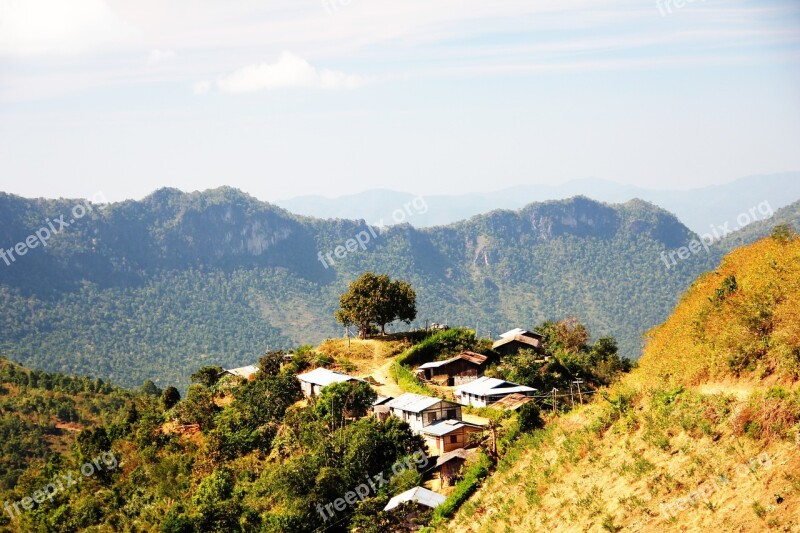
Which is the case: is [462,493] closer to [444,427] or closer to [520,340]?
[444,427]

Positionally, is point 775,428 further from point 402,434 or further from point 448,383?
point 448,383

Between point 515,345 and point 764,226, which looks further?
point 764,226

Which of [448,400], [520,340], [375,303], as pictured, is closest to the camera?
[448,400]

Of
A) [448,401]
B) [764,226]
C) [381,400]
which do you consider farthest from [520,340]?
[764,226]

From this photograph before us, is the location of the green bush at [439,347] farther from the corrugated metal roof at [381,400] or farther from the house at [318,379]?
the corrugated metal roof at [381,400]

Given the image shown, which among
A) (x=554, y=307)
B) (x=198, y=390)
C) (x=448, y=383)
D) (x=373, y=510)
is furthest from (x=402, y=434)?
(x=554, y=307)

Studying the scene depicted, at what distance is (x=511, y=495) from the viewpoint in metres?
23.1

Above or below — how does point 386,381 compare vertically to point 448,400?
below

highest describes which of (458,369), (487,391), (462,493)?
(462,493)

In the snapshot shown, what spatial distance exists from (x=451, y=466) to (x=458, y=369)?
59.2 feet

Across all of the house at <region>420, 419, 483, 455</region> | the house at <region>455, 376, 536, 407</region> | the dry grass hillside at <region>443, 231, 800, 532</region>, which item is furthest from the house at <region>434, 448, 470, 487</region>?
the house at <region>455, 376, 536, 407</region>

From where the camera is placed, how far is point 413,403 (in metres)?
42.3

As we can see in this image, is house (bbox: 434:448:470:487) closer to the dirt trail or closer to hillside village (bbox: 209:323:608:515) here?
hillside village (bbox: 209:323:608:515)

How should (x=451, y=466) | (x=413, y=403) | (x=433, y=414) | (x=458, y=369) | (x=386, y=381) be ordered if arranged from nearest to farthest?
(x=451, y=466) < (x=433, y=414) < (x=413, y=403) < (x=458, y=369) < (x=386, y=381)
